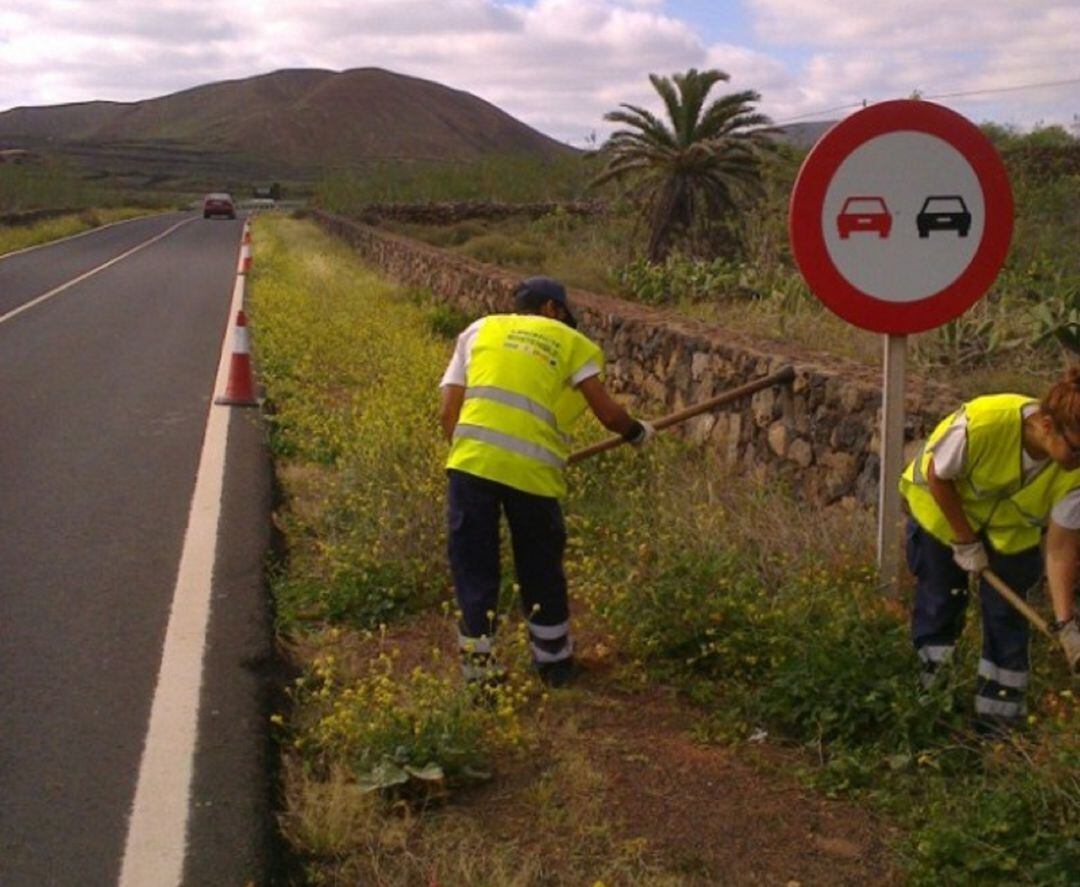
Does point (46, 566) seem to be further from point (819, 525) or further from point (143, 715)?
point (819, 525)

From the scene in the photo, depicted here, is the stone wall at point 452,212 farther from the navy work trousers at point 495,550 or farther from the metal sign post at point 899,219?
the navy work trousers at point 495,550

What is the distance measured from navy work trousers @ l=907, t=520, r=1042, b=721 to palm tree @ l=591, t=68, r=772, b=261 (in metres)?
16.2

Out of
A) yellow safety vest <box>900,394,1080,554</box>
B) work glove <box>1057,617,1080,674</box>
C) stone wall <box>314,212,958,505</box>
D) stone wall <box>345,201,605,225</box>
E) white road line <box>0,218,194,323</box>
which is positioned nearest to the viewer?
work glove <box>1057,617,1080,674</box>

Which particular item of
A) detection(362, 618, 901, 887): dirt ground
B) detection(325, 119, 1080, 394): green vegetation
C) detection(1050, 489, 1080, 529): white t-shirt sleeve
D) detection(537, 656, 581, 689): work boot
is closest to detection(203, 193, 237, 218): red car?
detection(325, 119, 1080, 394): green vegetation

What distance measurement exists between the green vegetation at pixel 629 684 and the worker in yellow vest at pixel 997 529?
0.15m

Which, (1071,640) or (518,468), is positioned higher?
(518,468)

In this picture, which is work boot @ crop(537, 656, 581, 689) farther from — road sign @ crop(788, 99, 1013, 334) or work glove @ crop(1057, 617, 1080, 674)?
work glove @ crop(1057, 617, 1080, 674)

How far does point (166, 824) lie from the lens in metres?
4.11

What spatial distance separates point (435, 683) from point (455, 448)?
0.89 m

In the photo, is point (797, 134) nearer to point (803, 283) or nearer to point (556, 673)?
point (803, 283)

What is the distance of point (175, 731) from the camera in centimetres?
478

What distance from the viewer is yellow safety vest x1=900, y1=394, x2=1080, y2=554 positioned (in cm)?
414

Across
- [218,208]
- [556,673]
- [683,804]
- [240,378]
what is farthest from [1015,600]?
[218,208]

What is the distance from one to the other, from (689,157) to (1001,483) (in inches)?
689
